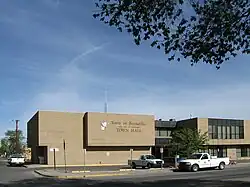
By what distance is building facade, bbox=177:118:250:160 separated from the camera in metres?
66.1

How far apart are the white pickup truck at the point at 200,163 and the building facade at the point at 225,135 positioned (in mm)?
21974

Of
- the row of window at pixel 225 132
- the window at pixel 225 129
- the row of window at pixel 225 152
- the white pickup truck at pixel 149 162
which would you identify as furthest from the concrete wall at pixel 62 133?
the row of window at pixel 225 152

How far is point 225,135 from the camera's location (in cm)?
6775

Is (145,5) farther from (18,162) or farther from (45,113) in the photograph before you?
(18,162)

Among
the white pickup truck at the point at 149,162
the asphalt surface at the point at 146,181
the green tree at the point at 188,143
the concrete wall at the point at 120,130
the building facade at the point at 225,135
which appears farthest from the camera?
the building facade at the point at 225,135

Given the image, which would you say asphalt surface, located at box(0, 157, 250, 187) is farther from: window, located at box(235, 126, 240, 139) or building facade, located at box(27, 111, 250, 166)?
window, located at box(235, 126, 240, 139)

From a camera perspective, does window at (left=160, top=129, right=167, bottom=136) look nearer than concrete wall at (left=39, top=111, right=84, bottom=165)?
No

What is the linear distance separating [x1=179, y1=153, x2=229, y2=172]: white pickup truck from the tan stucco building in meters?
19.4

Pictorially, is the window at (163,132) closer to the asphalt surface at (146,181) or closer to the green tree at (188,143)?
the green tree at (188,143)

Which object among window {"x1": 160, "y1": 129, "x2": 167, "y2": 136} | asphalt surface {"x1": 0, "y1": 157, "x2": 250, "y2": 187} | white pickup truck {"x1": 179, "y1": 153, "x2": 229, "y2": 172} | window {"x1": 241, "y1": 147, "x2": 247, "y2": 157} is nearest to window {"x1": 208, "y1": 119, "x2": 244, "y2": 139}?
window {"x1": 241, "y1": 147, "x2": 247, "y2": 157}

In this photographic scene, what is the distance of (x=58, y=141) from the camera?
57375 mm

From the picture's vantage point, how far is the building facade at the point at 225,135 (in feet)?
217

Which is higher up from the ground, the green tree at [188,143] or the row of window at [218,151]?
the green tree at [188,143]

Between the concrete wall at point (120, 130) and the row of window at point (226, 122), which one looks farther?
the row of window at point (226, 122)
